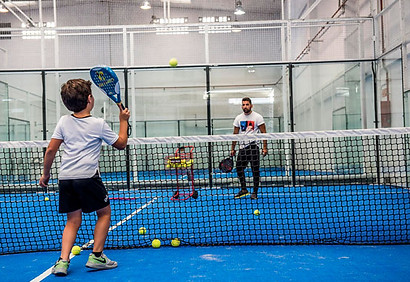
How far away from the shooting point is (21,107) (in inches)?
411

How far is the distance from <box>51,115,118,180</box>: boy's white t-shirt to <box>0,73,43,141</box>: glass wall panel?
7038 mm

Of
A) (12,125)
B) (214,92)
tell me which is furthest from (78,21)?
(214,92)

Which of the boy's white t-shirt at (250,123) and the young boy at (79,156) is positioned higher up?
the boy's white t-shirt at (250,123)

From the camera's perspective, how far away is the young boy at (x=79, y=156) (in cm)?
314

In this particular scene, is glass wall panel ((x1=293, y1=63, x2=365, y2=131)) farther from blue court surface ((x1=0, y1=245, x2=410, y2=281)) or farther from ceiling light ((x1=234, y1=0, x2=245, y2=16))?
blue court surface ((x1=0, y1=245, x2=410, y2=281))

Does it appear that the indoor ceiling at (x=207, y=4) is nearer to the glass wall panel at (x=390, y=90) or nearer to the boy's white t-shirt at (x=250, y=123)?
the glass wall panel at (x=390, y=90)

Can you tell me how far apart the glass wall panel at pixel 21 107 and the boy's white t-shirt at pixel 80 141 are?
704 cm

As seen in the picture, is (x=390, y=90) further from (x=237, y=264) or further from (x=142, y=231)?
(x=237, y=264)

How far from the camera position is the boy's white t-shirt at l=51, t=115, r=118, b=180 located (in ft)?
10.3

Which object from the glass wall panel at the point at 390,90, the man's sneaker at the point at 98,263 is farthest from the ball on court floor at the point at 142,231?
the glass wall panel at the point at 390,90

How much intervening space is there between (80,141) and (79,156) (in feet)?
0.39

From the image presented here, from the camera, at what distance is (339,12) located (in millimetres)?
11344

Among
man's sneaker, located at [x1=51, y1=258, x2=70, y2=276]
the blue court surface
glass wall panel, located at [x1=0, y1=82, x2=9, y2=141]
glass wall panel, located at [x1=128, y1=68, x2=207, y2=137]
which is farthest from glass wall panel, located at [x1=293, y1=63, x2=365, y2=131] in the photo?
man's sneaker, located at [x1=51, y1=258, x2=70, y2=276]

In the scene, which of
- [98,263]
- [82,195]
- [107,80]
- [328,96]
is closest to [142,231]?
[98,263]
